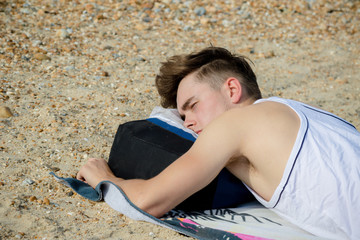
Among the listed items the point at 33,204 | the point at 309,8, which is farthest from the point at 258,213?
the point at 309,8

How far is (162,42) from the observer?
6441 mm

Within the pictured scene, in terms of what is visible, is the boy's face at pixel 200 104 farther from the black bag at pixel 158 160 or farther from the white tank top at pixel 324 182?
the white tank top at pixel 324 182

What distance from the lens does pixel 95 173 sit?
306 cm

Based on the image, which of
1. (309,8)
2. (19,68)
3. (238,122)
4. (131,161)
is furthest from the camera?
(309,8)

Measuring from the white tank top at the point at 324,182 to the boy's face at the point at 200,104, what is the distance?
26.7 inches

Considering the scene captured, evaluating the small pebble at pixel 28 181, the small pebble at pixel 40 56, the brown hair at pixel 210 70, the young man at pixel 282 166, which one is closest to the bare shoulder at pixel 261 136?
the young man at pixel 282 166

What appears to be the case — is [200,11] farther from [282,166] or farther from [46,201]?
[282,166]

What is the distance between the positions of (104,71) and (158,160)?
2716 mm

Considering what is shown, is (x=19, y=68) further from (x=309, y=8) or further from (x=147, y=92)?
(x=309, y=8)

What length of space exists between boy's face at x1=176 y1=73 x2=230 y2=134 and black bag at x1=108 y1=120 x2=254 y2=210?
0.16m

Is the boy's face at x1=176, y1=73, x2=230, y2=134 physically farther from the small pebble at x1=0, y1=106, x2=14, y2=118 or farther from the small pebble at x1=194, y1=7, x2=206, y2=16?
the small pebble at x1=194, y1=7, x2=206, y2=16

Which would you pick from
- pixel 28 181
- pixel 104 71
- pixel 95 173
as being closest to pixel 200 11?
pixel 104 71

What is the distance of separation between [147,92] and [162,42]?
1.70 meters

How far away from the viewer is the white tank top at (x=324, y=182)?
7.77 ft
